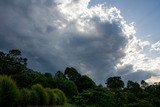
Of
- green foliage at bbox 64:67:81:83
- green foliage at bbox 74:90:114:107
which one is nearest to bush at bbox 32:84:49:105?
green foliage at bbox 74:90:114:107

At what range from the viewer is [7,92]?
68.7 feet

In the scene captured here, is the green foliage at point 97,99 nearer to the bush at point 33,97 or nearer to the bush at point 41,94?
the bush at point 41,94

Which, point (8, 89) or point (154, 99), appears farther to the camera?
point (154, 99)

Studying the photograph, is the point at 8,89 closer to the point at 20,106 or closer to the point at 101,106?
the point at 20,106

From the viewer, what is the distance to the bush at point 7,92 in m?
20.8

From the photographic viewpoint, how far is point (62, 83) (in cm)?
5422

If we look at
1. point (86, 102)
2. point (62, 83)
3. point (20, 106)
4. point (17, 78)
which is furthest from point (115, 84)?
point (20, 106)

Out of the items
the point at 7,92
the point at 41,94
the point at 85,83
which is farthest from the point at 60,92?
the point at 85,83

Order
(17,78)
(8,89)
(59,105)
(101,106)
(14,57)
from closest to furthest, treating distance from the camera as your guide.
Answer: (8,89)
(59,105)
(101,106)
(17,78)
(14,57)

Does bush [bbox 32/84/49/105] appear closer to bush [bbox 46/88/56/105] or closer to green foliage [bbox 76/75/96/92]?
bush [bbox 46/88/56/105]

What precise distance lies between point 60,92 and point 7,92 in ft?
50.0

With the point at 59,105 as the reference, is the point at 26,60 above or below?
above

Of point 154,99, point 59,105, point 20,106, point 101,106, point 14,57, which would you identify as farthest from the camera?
point 14,57

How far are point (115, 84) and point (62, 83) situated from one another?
1793cm
